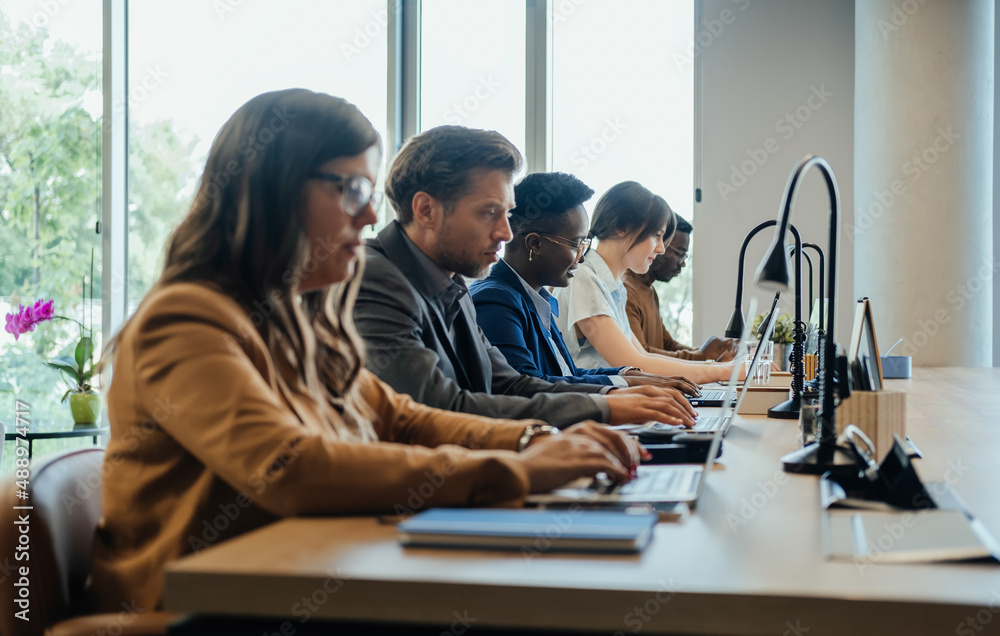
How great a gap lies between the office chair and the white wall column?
4190 mm

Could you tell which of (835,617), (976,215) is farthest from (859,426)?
(976,215)

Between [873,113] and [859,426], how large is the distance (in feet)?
11.9

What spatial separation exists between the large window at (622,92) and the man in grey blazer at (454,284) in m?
3.32

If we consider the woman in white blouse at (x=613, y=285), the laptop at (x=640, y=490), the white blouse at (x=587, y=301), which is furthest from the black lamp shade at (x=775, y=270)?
the white blouse at (x=587, y=301)

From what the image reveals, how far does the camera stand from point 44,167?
4289 mm

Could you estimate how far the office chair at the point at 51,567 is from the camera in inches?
39.6

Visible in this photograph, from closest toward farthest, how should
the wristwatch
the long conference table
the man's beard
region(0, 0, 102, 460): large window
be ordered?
1. the long conference table
2. the wristwatch
3. the man's beard
4. region(0, 0, 102, 460): large window

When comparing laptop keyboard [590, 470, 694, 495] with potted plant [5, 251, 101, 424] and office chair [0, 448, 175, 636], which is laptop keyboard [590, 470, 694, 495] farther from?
potted plant [5, 251, 101, 424]

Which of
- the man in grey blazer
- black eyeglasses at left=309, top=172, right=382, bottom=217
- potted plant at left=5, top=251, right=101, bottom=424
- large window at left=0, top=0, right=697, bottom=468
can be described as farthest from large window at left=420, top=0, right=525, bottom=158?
black eyeglasses at left=309, top=172, right=382, bottom=217

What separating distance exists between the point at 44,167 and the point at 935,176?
14.2 feet

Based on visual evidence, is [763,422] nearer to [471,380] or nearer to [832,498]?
[471,380]

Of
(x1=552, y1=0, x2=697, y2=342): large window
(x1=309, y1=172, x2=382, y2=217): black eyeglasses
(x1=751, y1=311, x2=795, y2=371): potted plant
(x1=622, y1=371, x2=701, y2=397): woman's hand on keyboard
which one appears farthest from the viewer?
(x1=552, y1=0, x2=697, y2=342): large window

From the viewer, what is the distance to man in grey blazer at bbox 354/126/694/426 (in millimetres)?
1820

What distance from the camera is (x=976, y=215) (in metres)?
4.48
